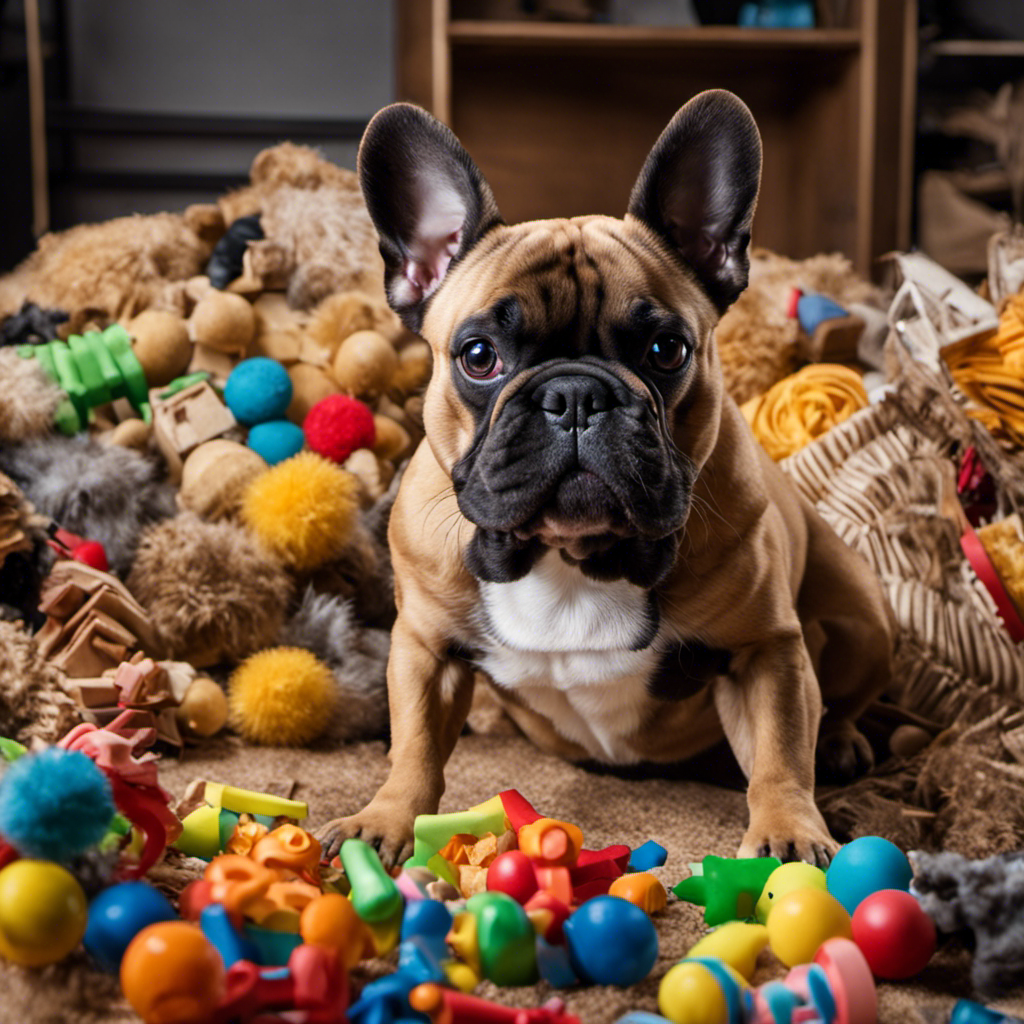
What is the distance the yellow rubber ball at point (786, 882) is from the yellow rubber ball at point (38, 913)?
1.75 ft

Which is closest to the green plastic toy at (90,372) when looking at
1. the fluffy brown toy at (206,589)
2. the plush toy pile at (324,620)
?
the plush toy pile at (324,620)

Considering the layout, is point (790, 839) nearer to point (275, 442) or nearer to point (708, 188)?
point (708, 188)

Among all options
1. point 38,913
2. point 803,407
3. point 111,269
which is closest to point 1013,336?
point 803,407

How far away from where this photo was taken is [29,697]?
4.20 ft

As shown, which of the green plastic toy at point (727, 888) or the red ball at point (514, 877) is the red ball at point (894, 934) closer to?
the green plastic toy at point (727, 888)

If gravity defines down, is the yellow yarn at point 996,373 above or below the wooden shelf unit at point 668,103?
below

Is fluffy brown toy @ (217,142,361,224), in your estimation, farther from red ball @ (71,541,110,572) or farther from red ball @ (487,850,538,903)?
red ball @ (487,850,538,903)

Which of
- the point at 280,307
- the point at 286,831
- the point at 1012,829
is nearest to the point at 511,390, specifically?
the point at 286,831

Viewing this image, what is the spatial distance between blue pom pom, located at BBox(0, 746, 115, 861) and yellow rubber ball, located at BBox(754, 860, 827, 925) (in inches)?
20.9

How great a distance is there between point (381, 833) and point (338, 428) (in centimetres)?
81

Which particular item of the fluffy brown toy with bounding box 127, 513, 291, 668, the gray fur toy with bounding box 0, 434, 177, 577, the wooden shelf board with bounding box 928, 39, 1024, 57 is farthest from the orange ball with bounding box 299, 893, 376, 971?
the wooden shelf board with bounding box 928, 39, 1024, 57

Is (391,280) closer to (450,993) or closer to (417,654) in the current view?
(417,654)

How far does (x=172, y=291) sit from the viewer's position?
1805 millimetres

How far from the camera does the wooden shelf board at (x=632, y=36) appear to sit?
8.52 feet
